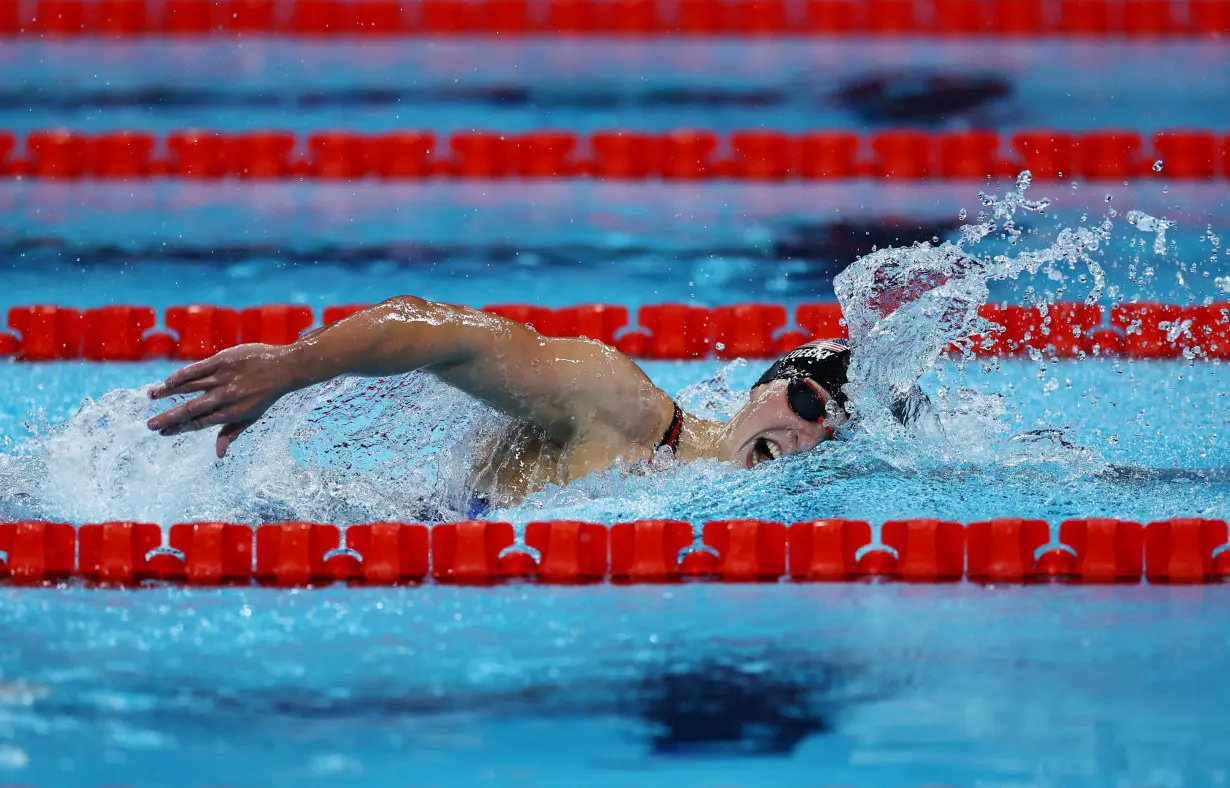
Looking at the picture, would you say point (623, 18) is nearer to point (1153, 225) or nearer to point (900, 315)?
point (1153, 225)

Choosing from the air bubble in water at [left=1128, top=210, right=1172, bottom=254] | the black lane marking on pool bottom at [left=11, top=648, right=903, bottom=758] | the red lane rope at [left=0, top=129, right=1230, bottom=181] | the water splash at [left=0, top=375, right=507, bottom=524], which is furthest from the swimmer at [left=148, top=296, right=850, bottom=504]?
the air bubble in water at [left=1128, top=210, right=1172, bottom=254]

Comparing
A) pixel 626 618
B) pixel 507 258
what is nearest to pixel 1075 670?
pixel 626 618

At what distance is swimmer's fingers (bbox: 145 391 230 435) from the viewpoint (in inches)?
83.0

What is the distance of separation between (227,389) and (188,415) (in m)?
0.07

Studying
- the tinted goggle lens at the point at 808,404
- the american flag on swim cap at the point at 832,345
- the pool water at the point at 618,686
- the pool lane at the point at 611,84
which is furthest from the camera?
the pool lane at the point at 611,84

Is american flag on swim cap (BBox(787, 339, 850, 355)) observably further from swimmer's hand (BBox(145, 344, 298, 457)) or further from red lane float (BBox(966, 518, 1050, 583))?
swimmer's hand (BBox(145, 344, 298, 457))

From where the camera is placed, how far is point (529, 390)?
8.28 ft

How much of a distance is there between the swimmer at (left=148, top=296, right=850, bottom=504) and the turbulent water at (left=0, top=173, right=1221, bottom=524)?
4 centimetres

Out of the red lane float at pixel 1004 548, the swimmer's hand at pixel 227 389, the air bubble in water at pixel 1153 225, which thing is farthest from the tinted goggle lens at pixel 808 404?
the air bubble in water at pixel 1153 225

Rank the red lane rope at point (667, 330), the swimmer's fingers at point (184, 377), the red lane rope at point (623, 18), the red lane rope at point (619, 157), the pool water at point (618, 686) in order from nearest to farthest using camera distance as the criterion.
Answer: the pool water at point (618, 686)
the swimmer's fingers at point (184, 377)
the red lane rope at point (667, 330)
the red lane rope at point (619, 157)
the red lane rope at point (623, 18)

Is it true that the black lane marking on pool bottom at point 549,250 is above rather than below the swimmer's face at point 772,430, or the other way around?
above

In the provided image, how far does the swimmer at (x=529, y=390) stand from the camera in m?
2.18

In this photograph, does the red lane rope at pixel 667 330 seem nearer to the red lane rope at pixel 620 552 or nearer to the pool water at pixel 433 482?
the pool water at pixel 433 482

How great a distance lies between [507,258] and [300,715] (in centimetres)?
294
